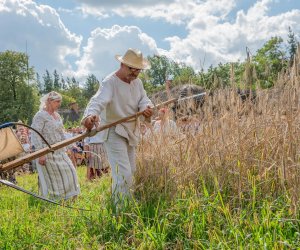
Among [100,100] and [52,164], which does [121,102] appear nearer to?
[100,100]

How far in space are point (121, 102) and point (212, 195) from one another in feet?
4.92

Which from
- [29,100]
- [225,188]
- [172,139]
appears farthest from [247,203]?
[29,100]

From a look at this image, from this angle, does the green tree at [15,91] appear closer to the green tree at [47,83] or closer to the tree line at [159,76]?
the tree line at [159,76]

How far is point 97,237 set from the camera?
3287 mm

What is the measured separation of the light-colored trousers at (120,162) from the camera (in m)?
4.10

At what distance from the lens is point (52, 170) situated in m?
5.92

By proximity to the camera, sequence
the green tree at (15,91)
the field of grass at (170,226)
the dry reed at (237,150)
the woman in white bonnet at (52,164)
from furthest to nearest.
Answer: the green tree at (15,91) < the woman in white bonnet at (52,164) < the dry reed at (237,150) < the field of grass at (170,226)

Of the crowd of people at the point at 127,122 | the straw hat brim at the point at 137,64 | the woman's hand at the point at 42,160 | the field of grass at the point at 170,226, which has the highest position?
the straw hat brim at the point at 137,64

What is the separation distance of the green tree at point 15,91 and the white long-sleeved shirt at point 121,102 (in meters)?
38.3

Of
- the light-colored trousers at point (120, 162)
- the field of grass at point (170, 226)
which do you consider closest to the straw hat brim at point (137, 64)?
the light-colored trousers at point (120, 162)

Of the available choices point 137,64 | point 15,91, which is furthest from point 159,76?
point 15,91

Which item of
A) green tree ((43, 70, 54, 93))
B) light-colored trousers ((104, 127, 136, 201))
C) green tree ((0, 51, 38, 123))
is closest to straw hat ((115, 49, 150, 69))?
light-colored trousers ((104, 127, 136, 201))

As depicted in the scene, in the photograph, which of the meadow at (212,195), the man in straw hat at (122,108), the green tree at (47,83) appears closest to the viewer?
the meadow at (212,195)

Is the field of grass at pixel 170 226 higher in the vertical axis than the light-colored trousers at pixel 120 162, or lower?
lower
